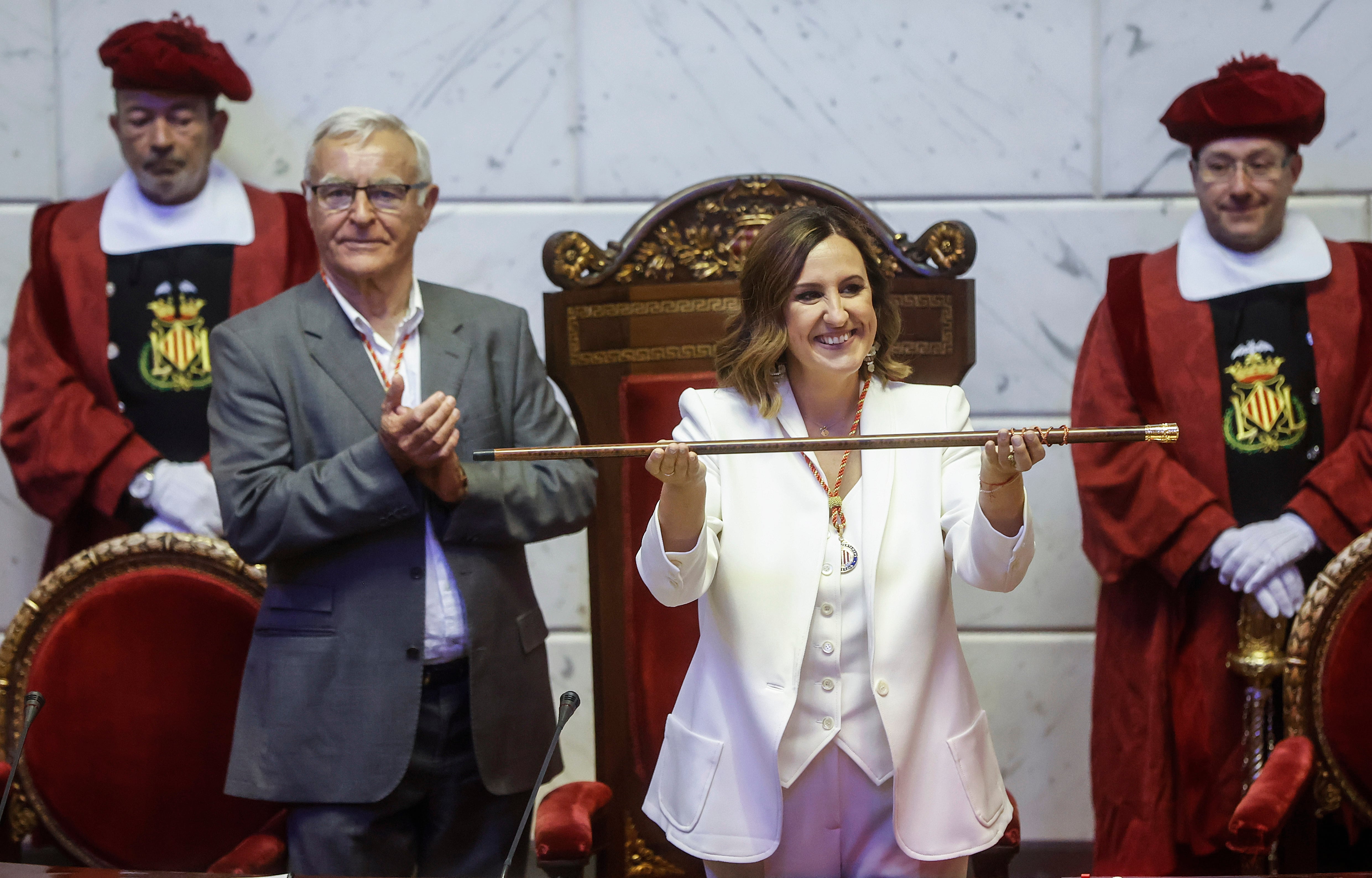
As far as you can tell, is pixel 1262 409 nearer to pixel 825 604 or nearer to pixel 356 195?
pixel 825 604

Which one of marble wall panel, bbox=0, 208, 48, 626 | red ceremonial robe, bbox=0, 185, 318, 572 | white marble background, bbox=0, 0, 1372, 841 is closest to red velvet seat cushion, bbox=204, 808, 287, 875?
red ceremonial robe, bbox=0, 185, 318, 572

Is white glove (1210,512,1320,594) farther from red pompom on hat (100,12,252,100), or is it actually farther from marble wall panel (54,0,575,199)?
red pompom on hat (100,12,252,100)

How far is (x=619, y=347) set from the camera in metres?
2.30

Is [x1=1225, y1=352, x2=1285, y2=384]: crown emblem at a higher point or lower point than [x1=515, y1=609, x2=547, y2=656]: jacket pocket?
higher

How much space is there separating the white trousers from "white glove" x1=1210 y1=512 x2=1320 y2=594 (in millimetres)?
1161

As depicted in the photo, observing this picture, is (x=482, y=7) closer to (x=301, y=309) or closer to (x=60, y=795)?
(x=301, y=309)

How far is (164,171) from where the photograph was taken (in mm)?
2961

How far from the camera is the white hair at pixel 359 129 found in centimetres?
218

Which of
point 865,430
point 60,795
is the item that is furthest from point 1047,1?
point 60,795

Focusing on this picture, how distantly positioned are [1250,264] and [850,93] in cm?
102

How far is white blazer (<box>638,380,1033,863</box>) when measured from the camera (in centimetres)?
164

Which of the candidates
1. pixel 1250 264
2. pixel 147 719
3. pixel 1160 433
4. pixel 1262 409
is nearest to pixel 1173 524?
pixel 1262 409

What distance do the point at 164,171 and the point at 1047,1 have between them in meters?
2.11

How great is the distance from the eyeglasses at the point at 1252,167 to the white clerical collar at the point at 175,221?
2104 millimetres
